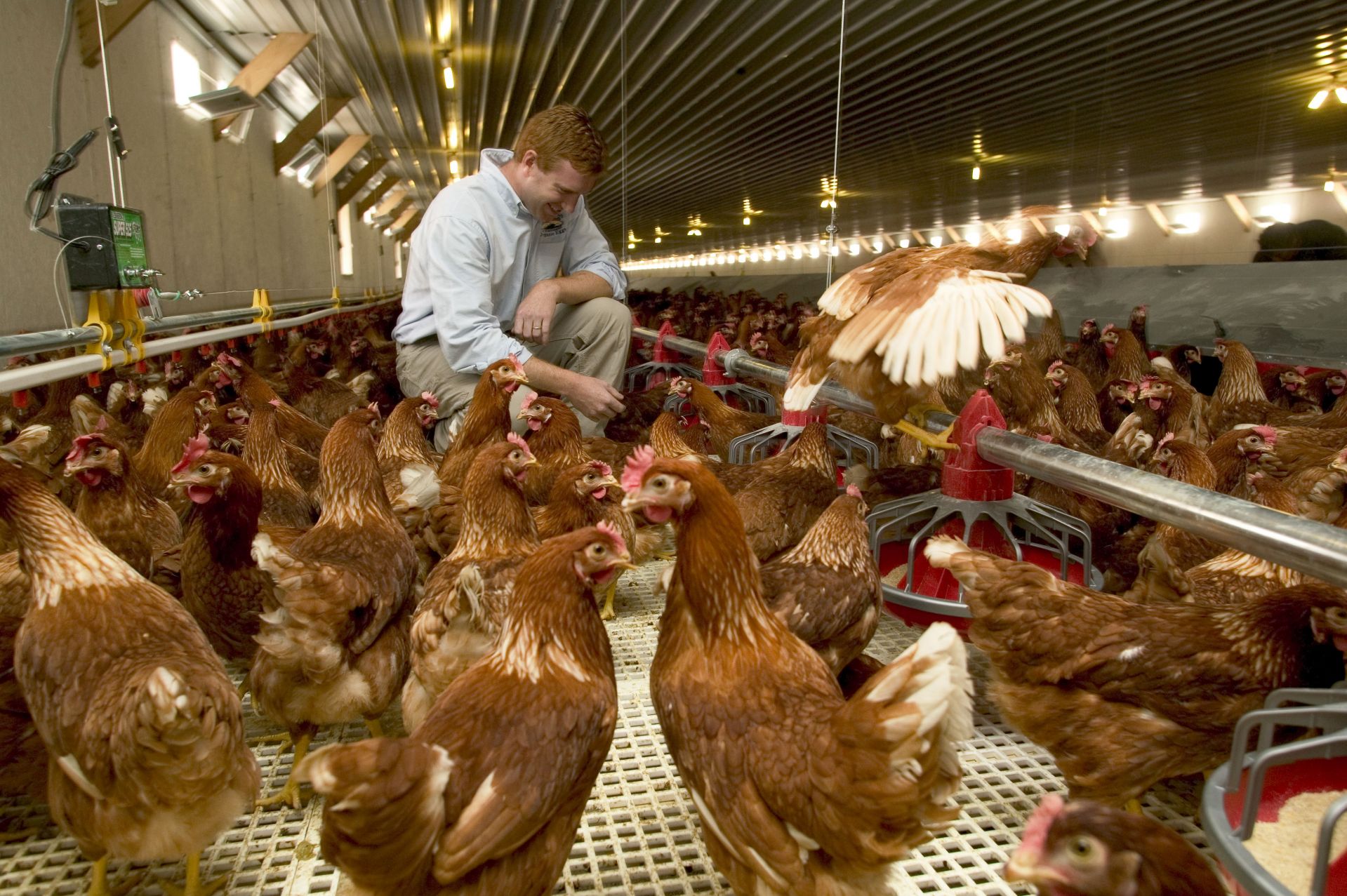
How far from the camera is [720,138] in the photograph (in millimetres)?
8984

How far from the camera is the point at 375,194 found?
19.3 metres

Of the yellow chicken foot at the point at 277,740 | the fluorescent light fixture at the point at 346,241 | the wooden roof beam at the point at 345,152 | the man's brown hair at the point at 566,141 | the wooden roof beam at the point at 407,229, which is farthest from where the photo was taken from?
the wooden roof beam at the point at 407,229

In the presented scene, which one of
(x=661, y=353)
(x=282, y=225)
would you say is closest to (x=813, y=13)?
(x=661, y=353)

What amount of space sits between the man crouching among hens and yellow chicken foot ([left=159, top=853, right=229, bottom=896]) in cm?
96

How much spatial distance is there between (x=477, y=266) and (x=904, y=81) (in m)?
4.36

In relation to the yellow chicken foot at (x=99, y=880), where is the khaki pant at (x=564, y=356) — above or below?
above

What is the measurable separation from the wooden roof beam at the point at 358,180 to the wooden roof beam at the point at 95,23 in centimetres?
1063

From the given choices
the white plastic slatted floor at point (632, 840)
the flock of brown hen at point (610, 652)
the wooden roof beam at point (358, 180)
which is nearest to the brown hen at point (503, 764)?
the flock of brown hen at point (610, 652)

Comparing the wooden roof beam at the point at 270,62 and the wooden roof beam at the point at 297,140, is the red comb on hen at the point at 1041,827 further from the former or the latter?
the wooden roof beam at the point at 297,140

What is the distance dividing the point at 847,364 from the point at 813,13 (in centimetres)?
434

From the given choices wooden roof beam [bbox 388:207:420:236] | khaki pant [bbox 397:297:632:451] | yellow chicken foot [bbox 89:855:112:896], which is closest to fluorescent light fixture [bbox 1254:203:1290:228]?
khaki pant [bbox 397:297:632:451]

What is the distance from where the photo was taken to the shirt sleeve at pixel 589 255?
13.9 ft

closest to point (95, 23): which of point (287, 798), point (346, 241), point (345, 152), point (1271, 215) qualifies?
point (287, 798)

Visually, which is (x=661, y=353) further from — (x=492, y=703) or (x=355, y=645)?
(x=492, y=703)
